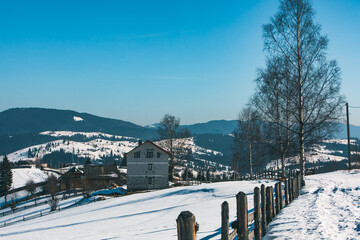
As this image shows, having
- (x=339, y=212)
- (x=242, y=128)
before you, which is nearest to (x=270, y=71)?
(x=339, y=212)

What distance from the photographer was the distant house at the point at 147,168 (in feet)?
161

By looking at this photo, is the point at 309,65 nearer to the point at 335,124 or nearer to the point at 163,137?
the point at 335,124

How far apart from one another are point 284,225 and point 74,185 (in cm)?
7646

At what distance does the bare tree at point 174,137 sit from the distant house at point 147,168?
1.33 meters

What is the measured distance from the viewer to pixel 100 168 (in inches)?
3337

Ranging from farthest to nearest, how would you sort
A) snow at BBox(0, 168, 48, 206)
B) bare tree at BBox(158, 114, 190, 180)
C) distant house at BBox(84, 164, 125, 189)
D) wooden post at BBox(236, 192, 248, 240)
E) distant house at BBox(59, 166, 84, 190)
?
snow at BBox(0, 168, 48, 206) < distant house at BBox(59, 166, 84, 190) < distant house at BBox(84, 164, 125, 189) < bare tree at BBox(158, 114, 190, 180) < wooden post at BBox(236, 192, 248, 240)

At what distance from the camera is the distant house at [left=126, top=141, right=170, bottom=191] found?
161 ft

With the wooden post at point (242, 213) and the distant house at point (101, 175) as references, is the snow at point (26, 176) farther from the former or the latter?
the wooden post at point (242, 213)

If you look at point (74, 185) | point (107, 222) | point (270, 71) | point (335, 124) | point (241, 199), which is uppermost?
point (270, 71)

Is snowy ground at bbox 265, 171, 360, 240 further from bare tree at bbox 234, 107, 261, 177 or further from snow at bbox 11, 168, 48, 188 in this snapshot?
snow at bbox 11, 168, 48, 188

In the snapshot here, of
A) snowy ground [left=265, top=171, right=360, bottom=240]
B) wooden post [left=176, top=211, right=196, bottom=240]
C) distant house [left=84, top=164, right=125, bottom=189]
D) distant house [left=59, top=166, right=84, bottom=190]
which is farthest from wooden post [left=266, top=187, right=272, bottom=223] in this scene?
distant house [left=59, top=166, right=84, bottom=190]

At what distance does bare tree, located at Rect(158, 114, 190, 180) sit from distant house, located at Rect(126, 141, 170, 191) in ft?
4.38

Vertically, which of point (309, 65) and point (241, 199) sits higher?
point (309, 65)

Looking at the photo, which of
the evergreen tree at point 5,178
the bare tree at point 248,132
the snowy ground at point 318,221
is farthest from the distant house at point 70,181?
the snowy ground at point 318,221
